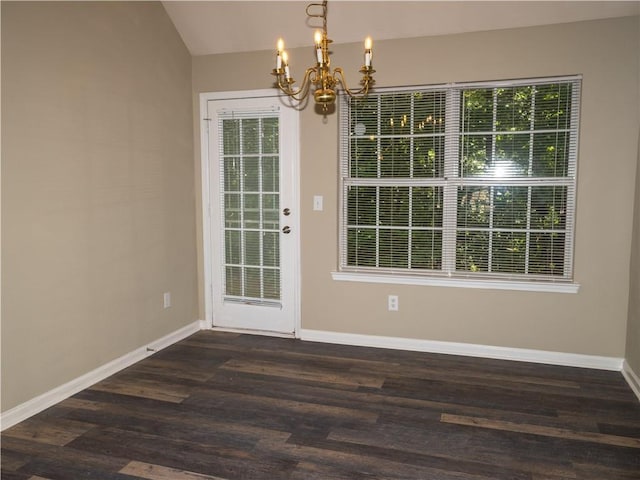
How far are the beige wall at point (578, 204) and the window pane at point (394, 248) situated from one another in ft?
0.65

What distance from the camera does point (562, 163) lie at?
349 centimetres

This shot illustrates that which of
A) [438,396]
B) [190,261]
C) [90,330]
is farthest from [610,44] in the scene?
[90,330]

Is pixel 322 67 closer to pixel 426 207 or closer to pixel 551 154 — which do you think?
pixel 426 207

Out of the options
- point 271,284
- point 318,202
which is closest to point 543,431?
point 318,202

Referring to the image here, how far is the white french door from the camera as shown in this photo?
4105 millimetres

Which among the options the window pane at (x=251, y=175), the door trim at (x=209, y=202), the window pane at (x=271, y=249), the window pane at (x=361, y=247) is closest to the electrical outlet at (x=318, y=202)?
the door trim at (x=209, y=202)

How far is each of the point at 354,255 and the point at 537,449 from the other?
1.98 meters

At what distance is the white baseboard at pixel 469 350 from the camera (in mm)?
3508

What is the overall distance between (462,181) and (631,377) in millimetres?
1688

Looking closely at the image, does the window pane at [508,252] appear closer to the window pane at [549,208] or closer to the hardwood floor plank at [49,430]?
the window pane at [549,208]

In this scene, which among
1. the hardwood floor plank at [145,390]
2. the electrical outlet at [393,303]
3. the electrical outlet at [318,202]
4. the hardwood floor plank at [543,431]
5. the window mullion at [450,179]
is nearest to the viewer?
the hardwood floor plank at [543,431]

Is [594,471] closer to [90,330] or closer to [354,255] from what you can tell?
[354,255]

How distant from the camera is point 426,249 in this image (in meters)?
3.84

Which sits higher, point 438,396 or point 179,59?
point 179,59
